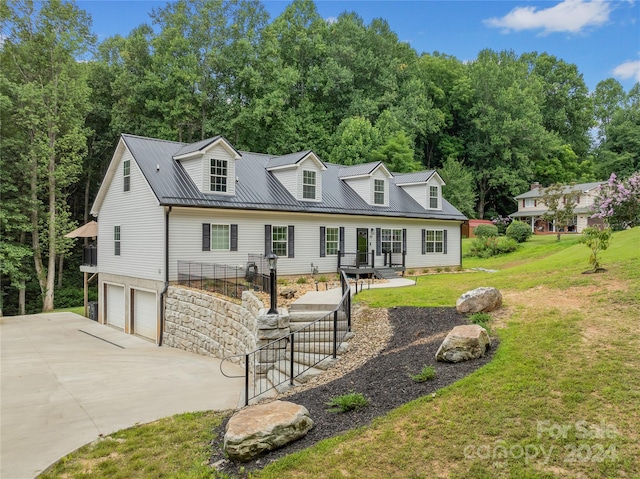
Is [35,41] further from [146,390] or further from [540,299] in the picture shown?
[540,299]

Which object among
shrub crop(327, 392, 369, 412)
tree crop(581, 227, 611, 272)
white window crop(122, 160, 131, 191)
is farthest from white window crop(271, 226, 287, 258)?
shrub crop(327, 392, 369, 412)

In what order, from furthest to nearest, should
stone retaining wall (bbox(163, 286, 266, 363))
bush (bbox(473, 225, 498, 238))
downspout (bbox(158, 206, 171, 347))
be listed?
bush (bbox(473, 225, 498, 238)), downspout (bbox(158, 206, 171, 347)), stone retaining wall (bbox(163, 286, 266, 363))

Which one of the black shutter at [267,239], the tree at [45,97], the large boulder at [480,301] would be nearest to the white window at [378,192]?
the black shutter at [267,239]

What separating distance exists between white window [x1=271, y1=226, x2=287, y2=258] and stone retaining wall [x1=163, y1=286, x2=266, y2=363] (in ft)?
15.5

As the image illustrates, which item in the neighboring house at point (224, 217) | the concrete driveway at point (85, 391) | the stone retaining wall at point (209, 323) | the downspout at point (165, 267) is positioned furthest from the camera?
the neighboring house at point (224, 217)

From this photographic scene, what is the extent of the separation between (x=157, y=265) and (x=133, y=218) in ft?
10.0

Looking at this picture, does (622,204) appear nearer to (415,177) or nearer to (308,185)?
(415,177)

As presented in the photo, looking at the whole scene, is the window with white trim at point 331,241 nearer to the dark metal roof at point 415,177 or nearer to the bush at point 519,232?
the dark metal roof at point 415,177

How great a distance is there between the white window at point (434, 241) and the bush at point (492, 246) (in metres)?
6.18

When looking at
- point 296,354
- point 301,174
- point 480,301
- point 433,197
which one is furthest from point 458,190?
point 296,354

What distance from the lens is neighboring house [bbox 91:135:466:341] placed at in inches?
647

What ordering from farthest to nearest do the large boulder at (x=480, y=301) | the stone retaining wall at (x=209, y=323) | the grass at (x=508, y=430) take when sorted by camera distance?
the stone retaining wall at (x=209, y=323), the large boulder at (x=480, y=301), the grass at (x=508, y=430)

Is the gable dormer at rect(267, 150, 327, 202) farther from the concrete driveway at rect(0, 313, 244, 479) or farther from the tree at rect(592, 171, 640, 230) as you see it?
the tree at rect(592, 171, 640, 230)

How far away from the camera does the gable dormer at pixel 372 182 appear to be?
22.4 metres
